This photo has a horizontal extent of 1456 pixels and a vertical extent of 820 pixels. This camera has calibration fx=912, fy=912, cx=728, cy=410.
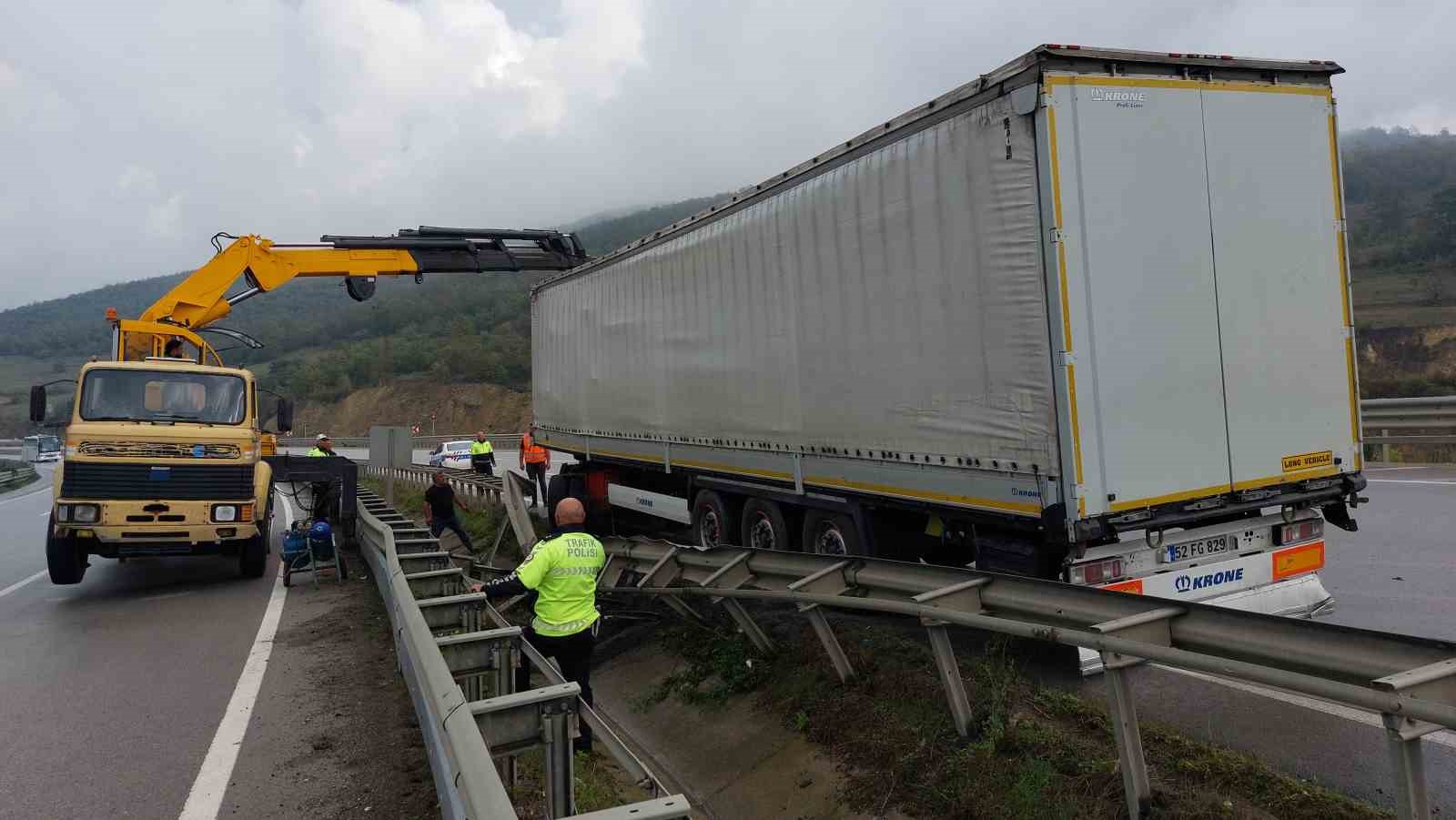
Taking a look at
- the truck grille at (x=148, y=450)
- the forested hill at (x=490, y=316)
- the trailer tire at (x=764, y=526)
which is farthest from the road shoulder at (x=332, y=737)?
the forested hill at (x=490, y=316)

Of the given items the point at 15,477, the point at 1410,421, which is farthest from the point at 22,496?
the point at 1410,421

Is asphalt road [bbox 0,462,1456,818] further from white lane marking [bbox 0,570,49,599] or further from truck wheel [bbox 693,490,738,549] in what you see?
truck wheel [bbox 693,490,738,549]

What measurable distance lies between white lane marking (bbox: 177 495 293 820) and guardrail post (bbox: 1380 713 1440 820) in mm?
4946

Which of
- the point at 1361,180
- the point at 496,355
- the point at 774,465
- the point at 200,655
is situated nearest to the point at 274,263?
the point at 200,655

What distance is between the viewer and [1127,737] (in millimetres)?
3523

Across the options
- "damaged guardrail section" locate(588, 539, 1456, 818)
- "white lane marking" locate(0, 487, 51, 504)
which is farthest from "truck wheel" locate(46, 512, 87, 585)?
"white lane marking" locate(0, 487, 51, 504)

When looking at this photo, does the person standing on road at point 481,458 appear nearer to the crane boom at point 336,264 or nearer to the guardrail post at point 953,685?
the crane boom at point 336,264

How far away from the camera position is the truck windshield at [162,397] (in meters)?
10.6

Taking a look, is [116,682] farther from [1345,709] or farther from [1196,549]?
[1345,709]

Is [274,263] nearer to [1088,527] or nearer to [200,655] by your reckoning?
[200,655]

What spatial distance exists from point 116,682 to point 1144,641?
7.28 metres

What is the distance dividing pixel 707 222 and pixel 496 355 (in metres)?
59.4

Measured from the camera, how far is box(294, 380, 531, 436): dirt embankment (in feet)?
206

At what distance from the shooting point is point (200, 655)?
25.3ft
